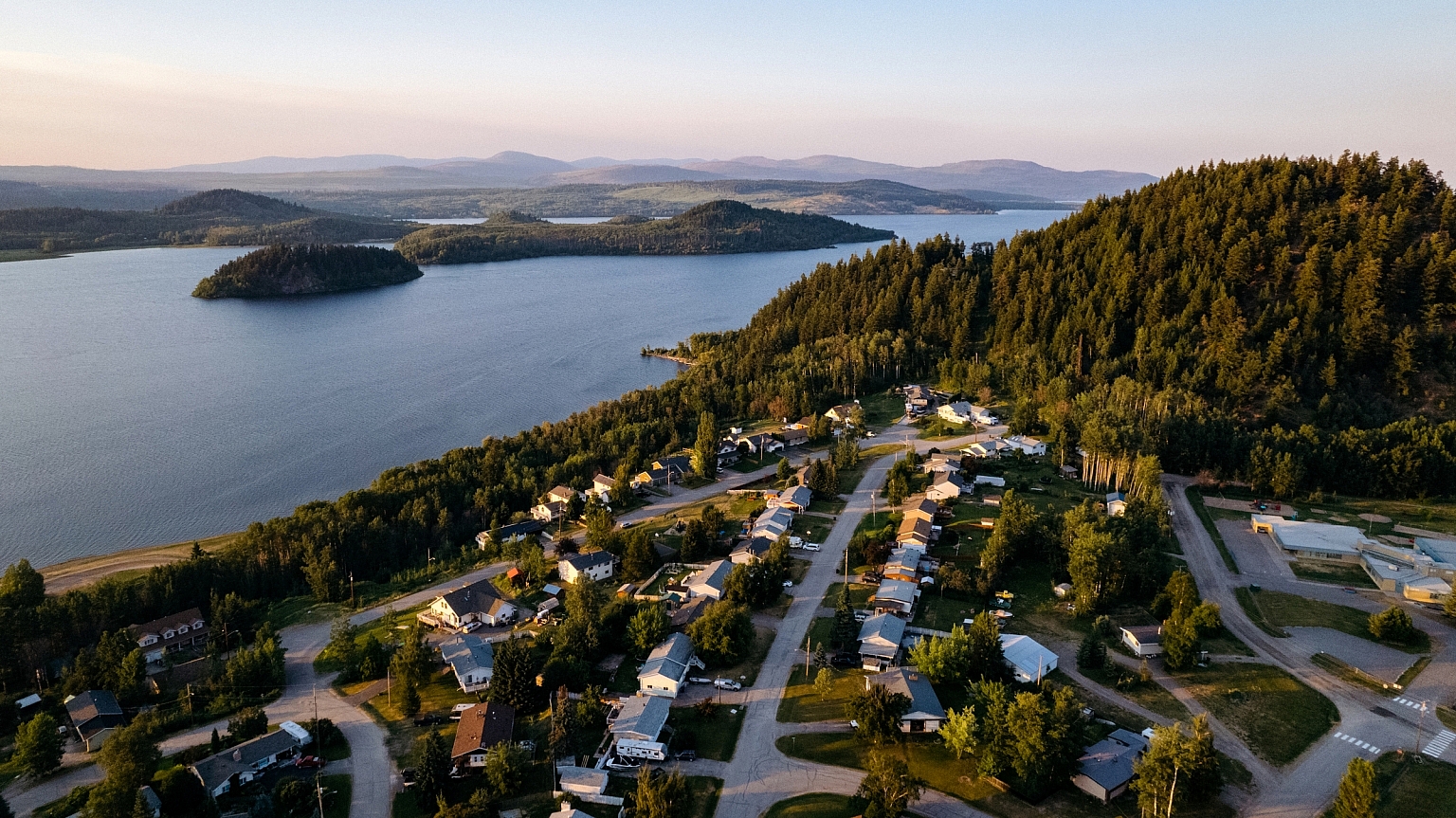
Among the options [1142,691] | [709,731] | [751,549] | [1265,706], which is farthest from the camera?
[751,549]

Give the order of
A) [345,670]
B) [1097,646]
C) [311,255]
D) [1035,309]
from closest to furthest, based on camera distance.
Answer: [1097,646] < [345,670] < [1035,309] < [311,255]

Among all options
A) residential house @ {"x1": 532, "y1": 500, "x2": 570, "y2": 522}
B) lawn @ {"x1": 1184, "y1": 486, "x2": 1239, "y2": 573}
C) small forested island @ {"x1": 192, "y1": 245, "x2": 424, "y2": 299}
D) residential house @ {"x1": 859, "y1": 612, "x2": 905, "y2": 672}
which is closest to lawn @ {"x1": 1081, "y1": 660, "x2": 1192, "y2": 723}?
residential house @ {"x1": 859, "y1": 612, "x2": 905, "y2": 672}

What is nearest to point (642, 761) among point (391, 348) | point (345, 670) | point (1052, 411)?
point (345, 670)

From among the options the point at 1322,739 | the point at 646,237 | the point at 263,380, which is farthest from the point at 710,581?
the point at 646,237

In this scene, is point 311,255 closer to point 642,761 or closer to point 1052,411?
point 1052,411

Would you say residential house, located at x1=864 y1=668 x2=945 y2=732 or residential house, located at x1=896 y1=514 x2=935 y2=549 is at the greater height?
residential house, located at x1=896 y1=514 x2=935 y2=549

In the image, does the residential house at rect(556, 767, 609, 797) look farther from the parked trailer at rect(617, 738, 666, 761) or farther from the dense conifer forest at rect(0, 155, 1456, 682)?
the dense conifer forest at rect(0, 155, 1456, 682)

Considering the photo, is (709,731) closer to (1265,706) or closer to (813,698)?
(813,698)
